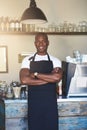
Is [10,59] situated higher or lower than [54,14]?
lower

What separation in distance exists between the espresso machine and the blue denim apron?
55cm

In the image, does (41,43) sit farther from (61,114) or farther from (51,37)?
(51,37)

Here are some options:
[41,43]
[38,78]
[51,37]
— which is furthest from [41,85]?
[51,37]

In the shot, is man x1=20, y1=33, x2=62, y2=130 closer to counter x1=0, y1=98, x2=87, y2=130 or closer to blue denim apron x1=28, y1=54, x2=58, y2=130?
blue denim apron x1=28, y1=54, x2=58, y2=130

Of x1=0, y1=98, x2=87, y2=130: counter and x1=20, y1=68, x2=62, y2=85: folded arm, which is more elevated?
x1=20, y1=68, x2=62, y2=85: folded arm

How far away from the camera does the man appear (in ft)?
8.39

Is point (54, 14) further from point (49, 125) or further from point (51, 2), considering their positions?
point (49, 125)

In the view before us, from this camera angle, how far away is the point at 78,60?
3260 mm

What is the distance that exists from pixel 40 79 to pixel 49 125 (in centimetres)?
45

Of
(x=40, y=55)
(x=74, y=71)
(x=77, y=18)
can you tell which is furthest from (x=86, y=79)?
(x=77, y=18)

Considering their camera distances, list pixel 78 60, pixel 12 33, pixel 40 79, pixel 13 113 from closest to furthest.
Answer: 1. pixel 40 79
2. pixel 13 113
3. pixel 78 60
4. pixel 12 33

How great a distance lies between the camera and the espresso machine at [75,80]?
3.12 meters

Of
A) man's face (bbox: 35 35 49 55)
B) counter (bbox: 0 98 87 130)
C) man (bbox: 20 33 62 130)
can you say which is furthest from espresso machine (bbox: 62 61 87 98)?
man's face (bbox: 35 35 49 55)

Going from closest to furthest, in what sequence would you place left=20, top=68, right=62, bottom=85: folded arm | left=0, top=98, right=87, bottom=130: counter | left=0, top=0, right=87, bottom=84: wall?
left=20, top=68, right=62, bottom=85: folded arm, left=0, top=98, right=87, bottom=130: counter, left=0, top=0, right=87, bottom=84: wall
